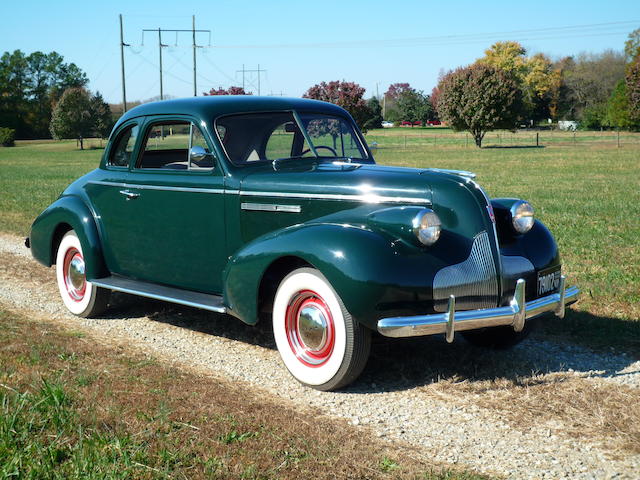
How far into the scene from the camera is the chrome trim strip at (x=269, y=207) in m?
5.03

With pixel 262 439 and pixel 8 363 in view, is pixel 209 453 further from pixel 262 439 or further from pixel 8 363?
pixel 8 363

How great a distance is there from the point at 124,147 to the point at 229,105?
131cm

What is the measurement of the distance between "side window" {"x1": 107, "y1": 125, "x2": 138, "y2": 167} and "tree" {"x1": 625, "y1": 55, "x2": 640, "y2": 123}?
60.7 meters

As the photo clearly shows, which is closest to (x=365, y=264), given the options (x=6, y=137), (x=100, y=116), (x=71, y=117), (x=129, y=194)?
(x=129, y=194)

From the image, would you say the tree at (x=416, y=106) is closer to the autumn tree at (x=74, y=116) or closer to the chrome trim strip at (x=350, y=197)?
the autumn tree at (x=74, y=116)

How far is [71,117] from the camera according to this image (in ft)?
235

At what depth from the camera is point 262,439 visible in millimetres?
3678

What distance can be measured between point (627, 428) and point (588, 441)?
0.31 m

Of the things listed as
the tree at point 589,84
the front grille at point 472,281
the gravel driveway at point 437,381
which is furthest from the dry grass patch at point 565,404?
the tree at point 589,84

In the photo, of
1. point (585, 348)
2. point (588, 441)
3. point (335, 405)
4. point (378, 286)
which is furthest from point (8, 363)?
point (585, 348)

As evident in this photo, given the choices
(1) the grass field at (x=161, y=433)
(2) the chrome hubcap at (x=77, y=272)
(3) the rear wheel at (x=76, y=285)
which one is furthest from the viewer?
(2) the chrome hubcap at (x=77, y=272)

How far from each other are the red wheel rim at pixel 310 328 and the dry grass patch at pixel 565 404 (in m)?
0.74

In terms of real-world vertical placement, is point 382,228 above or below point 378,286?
above

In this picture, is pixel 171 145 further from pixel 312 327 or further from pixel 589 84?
pixel 589 84
